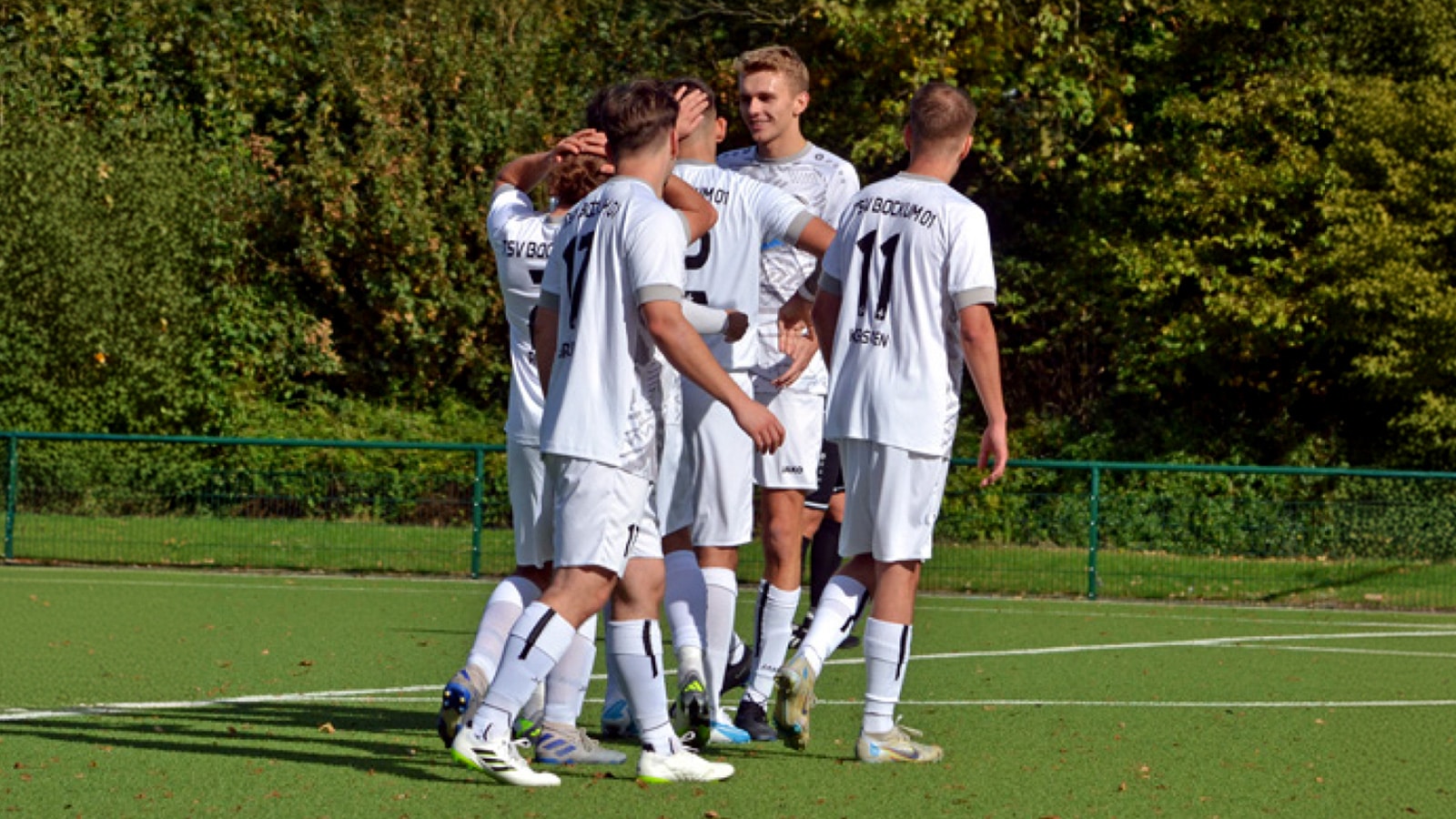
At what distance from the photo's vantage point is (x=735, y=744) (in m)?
7.13

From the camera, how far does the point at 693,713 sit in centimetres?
661

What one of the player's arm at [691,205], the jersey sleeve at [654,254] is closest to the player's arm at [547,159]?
the player's arm at [691,205]

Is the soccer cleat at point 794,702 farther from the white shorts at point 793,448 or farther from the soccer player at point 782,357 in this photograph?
the white shorts at point 793,448

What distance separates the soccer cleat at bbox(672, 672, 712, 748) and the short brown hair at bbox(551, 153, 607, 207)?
166cm

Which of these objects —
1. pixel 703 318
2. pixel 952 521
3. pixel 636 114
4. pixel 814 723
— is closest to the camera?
pixel 636 114

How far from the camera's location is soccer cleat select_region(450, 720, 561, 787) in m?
5.96

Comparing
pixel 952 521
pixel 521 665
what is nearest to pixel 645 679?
pixel 521 665

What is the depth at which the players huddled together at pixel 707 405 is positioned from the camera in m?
6.06

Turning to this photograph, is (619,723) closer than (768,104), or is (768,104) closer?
(619,723)

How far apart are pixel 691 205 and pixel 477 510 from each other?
1095 centimetres

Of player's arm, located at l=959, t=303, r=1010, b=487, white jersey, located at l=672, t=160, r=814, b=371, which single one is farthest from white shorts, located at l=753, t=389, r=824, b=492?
player's arm, located at l=959, t=303, r=1010, b=487

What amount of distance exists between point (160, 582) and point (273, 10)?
15108mm

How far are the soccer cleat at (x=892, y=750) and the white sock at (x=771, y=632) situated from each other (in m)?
0.78

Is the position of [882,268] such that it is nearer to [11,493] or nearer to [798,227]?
[798,227]
